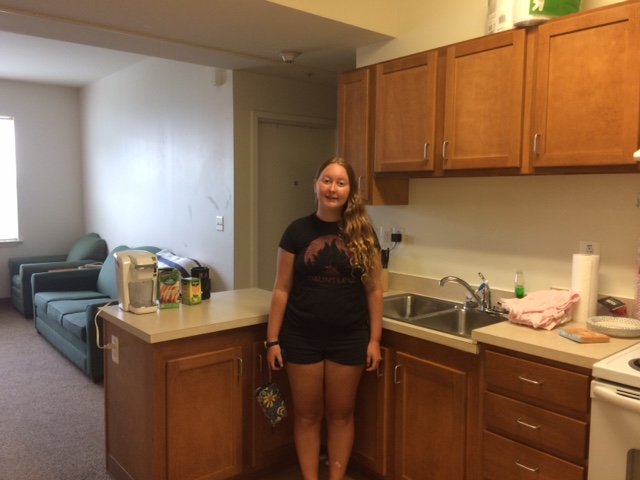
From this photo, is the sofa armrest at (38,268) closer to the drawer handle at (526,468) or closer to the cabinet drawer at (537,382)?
the cabinet drawer at (537,382)

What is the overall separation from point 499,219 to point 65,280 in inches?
167

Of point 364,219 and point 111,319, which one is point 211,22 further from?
point 111,319

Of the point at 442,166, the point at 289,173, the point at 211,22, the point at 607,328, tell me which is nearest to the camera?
the point at 607,328

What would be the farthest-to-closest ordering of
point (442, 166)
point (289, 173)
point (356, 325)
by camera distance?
point (289, 173) → point (442, 166) → point (356, 325)

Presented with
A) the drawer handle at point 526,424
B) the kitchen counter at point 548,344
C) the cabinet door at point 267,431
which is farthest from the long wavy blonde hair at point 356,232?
the drawer handle at point 526,424

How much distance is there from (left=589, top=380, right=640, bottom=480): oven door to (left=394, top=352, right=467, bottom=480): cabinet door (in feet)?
1.71

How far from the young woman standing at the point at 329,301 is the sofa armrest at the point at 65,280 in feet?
11.8

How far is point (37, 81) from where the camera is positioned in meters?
6.37

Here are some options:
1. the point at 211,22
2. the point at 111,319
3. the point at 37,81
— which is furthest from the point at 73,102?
the point at 111,319

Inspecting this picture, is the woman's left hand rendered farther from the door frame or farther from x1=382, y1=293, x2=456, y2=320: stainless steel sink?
the door frame

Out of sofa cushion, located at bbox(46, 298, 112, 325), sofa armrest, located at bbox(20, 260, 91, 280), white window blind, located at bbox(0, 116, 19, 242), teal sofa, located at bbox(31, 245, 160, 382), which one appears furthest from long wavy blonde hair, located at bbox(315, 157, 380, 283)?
white window blind, located at bbox(0, 116, 19, 242)

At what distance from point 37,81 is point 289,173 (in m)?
3.97

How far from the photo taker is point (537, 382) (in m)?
1.82

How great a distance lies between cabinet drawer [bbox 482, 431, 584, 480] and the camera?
1.77m
